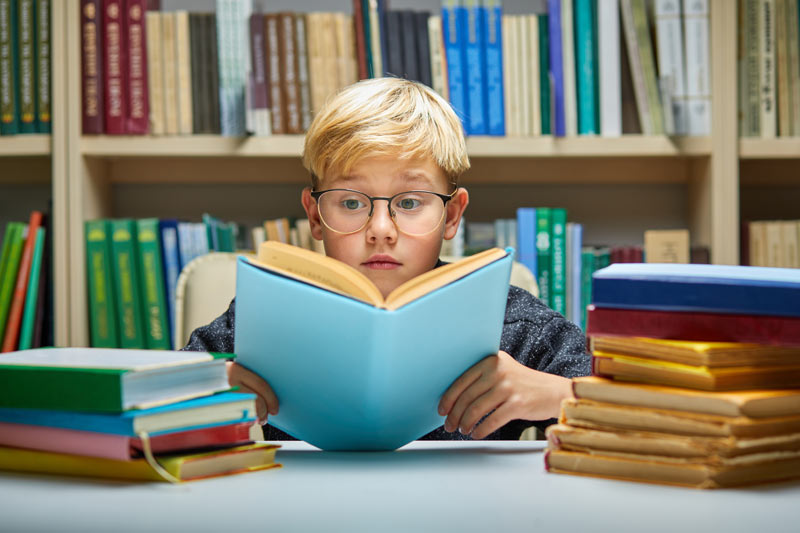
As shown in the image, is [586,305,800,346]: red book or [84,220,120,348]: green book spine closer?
[586,305,800,346]: red book

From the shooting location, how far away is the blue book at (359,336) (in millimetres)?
631

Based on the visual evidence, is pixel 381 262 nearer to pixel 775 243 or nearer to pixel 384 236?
pixel 384 236

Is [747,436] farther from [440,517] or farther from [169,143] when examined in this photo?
[169,143]

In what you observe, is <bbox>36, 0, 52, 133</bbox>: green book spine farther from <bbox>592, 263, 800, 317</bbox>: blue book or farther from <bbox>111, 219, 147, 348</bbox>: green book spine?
<bbox>592, 263, 800, 317</bbox>: blue book

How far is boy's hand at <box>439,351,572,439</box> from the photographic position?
2.40 feet

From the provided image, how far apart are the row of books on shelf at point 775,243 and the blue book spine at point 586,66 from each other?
44 cm

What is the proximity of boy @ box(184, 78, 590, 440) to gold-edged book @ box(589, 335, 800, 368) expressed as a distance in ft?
1.17

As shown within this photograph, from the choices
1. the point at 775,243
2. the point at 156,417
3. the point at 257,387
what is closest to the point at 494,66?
the point at 775,243

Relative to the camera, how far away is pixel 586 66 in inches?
70.4

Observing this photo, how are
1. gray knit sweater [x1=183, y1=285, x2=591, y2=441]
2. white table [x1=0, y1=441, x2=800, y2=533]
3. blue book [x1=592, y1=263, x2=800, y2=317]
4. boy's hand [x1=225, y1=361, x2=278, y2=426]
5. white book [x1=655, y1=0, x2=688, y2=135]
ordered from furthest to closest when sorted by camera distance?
white book [x1=655, y1=0, x2=688, y2=135] → gray knit sweater [x1=183, y1=285, x2=591, y2=441] → boy's hand [x1=225, y1=361, x2=278, y2=426] → blue book [x1=592, y1=263, x2=800, y2=317] → white table [x1=0, y1=441, x2=800, y2=533]

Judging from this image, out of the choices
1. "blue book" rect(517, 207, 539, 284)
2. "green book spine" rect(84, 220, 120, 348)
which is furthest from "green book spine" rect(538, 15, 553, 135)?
"green book spine" rect(84, 220, 120, 348)

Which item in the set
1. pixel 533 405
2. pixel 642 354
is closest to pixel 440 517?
pixel 642 354

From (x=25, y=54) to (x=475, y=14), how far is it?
99 centimetres

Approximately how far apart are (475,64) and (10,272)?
1125 mm
